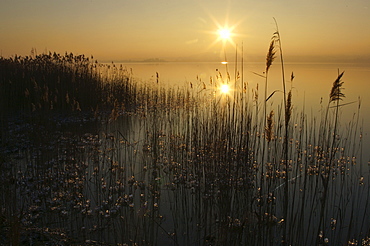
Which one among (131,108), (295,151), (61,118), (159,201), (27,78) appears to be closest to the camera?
(159,201)

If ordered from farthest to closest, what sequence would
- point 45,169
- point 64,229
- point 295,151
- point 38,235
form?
point 295,151, point 45,169, point 64,229, point 38,235

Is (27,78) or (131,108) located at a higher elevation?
(27,78)

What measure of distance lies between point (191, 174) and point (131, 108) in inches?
260

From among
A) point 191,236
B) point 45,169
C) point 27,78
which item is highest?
point 27,78

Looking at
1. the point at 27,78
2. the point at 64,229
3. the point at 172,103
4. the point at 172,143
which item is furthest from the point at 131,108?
the point at 64,229

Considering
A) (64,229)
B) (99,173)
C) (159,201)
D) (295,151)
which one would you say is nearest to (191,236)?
(159,201)

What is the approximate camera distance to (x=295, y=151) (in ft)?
20.1

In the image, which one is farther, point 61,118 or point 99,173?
point 61,118

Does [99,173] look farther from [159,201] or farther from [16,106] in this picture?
[16,106]

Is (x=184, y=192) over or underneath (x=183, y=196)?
over

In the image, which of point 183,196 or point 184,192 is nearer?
point 184,192

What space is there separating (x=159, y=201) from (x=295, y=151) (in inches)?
130

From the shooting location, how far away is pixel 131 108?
11.0m

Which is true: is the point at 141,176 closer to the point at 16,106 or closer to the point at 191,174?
the point at 191,174
